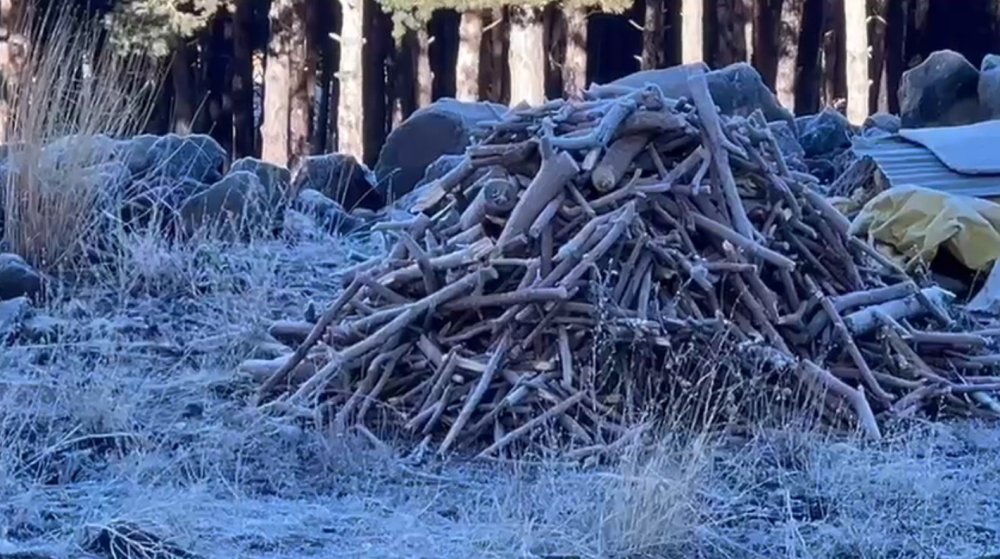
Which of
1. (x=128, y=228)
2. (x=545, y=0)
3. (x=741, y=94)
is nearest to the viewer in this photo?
(x=128, y=228)

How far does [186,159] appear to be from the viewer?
9125 millimetres

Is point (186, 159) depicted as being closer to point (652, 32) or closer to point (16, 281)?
point (16, 281)

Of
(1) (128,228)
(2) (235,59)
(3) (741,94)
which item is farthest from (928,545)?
(2) (235,59)

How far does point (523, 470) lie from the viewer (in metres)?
4.57

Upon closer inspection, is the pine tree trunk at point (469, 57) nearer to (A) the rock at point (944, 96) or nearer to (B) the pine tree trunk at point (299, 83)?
(B) the pine tree trunk at point (299, 83)

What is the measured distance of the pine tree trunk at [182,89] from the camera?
66.0 ft

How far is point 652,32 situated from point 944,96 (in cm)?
1094

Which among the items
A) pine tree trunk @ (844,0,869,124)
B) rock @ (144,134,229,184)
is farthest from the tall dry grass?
pine tree trunk @ (844,0,869,124)

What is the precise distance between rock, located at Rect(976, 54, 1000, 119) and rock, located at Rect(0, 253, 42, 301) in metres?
6.13

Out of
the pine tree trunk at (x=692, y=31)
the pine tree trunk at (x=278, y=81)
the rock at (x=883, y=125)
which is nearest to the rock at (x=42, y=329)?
the rock at (x=883, y=125)

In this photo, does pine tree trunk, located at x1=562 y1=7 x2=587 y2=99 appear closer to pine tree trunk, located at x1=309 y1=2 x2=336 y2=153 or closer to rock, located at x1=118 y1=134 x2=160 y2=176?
pine tree trunk, located at x1=309 y1=2 x2=336 y2=153

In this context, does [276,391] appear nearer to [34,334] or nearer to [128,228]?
[34,334]

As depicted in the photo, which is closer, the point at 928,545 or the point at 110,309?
→ the point at 928,545

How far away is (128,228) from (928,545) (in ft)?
16.3
